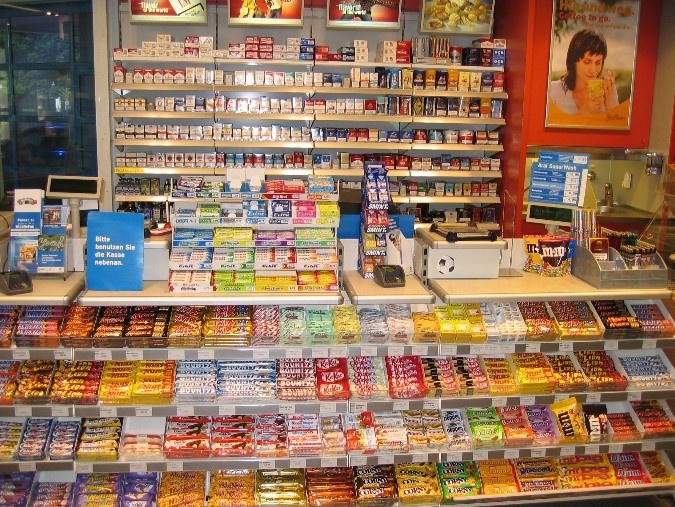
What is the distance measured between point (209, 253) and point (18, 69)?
543cm

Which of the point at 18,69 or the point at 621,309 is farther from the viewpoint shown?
the point at 18,69

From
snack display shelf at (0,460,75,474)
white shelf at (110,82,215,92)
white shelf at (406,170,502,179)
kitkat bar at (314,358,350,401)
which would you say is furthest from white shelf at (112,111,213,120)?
snack display shelf at (0,460,75,474)

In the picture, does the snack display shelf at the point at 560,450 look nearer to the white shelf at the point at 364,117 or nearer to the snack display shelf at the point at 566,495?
the snack display shelf at the point at 566,495

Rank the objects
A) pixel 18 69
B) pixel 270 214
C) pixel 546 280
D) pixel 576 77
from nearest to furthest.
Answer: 1. pixel 270 214
2. pixel 546 280
3. pixel 576 77
4. pixel 18 69

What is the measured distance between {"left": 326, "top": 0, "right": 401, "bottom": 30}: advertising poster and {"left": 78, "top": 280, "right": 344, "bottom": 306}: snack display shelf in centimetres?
415

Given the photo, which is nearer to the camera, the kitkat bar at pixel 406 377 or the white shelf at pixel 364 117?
the kitkat bar at pixel 406 377

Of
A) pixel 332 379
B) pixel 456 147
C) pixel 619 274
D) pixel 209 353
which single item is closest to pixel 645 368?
pixel 619 274

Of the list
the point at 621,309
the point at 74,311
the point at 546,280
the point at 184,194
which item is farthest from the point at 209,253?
the point at 621,309

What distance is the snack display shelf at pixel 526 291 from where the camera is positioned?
136 inches

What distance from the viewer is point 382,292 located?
137 inches

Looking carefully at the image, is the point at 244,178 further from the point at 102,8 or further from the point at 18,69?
the point at 18,69

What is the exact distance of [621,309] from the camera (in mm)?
3850

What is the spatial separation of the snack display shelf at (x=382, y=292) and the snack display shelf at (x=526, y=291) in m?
0.09

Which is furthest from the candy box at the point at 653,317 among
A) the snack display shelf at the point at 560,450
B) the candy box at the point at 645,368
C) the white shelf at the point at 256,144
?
the white shelf at the point at 256,144
